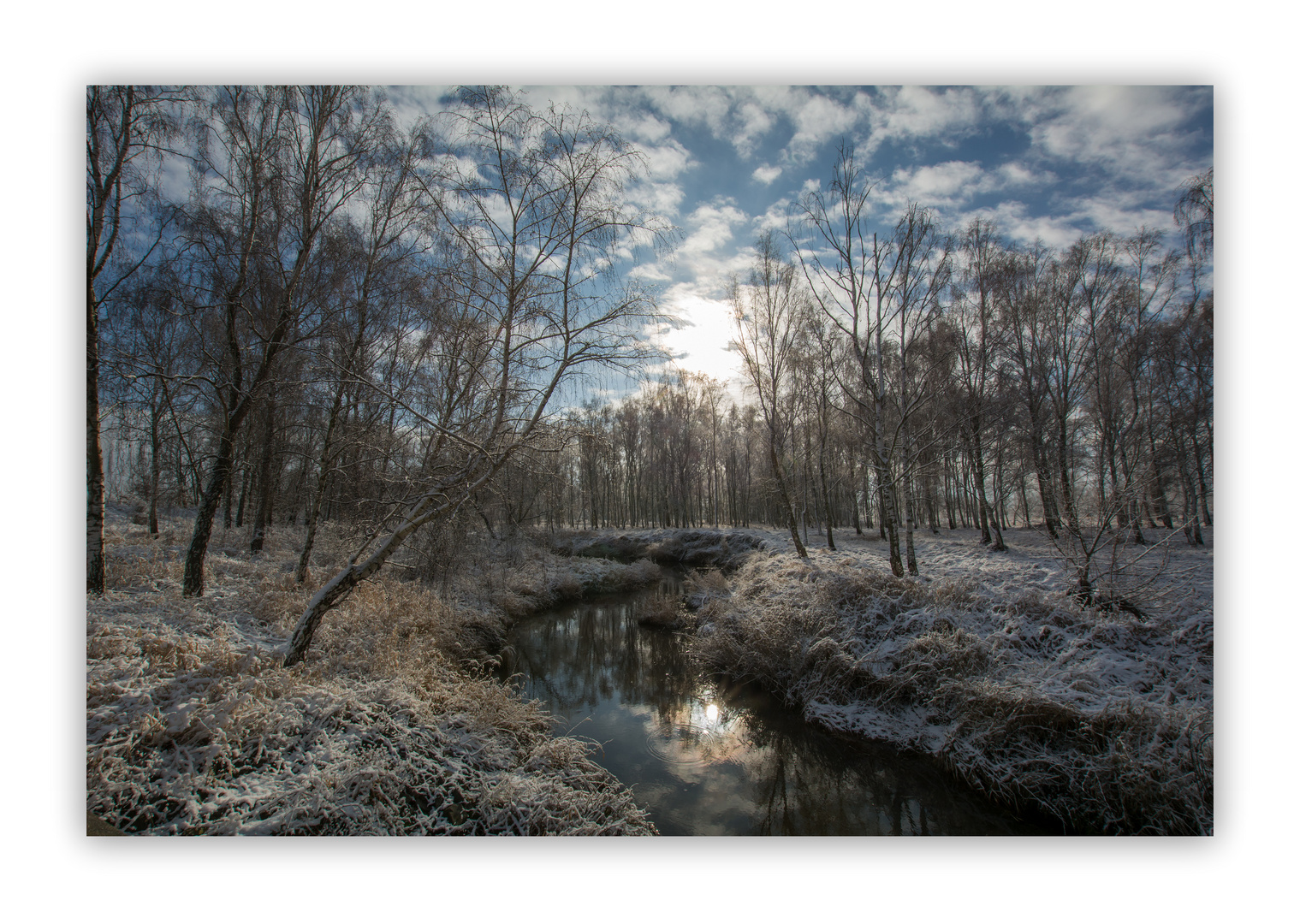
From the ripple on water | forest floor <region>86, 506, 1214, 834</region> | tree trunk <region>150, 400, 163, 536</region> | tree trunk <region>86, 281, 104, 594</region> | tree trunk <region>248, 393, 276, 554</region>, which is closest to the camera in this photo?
forest floor <region>86, 506, 1214, 834</region>

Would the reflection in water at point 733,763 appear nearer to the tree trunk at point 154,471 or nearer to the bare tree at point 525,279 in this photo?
the bare tree at point 525,279

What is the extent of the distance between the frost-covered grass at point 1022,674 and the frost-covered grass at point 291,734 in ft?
11.7

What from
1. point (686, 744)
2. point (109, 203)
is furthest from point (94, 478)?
point (686, 744)

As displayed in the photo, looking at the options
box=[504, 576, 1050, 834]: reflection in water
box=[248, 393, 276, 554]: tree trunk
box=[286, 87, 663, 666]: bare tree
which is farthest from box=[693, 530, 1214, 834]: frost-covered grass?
box=[248, 393, 276, 554]: tree trunk

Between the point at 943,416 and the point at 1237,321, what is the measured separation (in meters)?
9.51

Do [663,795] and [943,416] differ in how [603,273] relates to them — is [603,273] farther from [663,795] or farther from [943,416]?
[943,416]

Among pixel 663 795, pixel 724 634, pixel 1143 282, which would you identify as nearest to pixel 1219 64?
pixel 1143 282

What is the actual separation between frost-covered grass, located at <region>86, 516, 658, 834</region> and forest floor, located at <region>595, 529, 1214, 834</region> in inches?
141

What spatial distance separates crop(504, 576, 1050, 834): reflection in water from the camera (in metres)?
4.14

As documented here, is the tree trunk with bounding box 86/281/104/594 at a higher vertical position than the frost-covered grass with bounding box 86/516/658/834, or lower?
higher

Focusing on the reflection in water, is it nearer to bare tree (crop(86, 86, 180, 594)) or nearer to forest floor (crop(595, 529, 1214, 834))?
forest floor (crop(595, 529, 1214, 834))

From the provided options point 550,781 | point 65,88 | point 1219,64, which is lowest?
point 550,781

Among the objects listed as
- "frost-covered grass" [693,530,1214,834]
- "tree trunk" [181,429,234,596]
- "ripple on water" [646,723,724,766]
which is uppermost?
"tree trunk" [181,429,234,596]

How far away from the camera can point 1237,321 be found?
11.5ft
